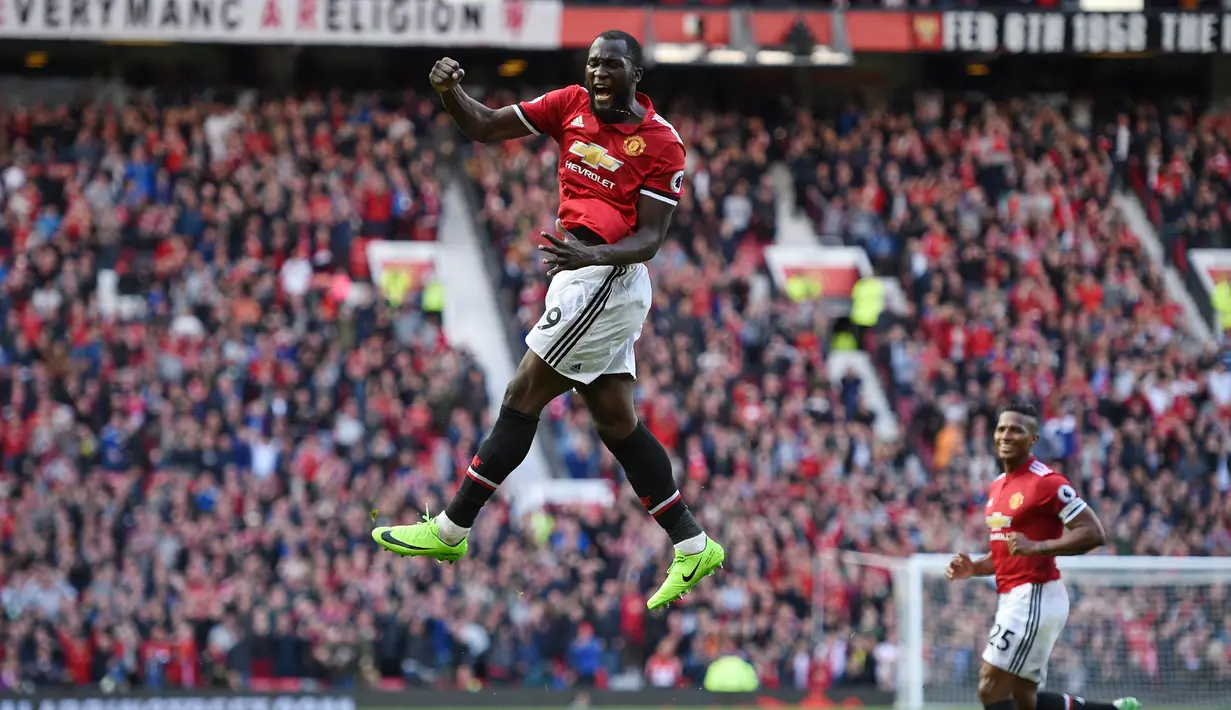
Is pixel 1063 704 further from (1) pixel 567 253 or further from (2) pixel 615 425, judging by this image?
(1) pixel 567 253

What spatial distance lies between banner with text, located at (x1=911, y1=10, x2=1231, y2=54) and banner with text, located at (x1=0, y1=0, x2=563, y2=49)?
6.50 metres

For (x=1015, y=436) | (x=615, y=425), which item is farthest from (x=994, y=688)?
(x=615, y=425)

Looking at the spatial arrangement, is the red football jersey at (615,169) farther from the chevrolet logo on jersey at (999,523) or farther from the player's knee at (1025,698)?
the player's knee at (1025,698)

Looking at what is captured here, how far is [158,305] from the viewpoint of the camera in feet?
78.7

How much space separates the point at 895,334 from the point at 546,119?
1731cm

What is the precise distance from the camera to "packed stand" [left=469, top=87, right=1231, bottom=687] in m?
21.5

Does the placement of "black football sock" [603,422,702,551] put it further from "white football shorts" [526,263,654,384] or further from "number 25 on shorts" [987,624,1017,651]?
"number 25 on shorts" [987,624,1017,651]

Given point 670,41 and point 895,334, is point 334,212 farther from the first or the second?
point 895,334

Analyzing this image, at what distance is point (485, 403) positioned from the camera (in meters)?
23.3

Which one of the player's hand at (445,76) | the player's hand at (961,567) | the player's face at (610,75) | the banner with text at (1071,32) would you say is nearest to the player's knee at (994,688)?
the player's hand at (961,567)

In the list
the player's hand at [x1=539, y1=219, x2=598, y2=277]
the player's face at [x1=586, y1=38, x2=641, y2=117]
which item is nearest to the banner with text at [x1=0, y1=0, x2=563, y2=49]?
the player's face at [x1=586, y1=38, x2=641, y2=117]

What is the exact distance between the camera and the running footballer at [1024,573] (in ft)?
38.1

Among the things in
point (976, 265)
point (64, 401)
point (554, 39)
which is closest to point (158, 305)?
point (64, 401)

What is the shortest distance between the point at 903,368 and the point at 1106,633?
6072 millimetres
